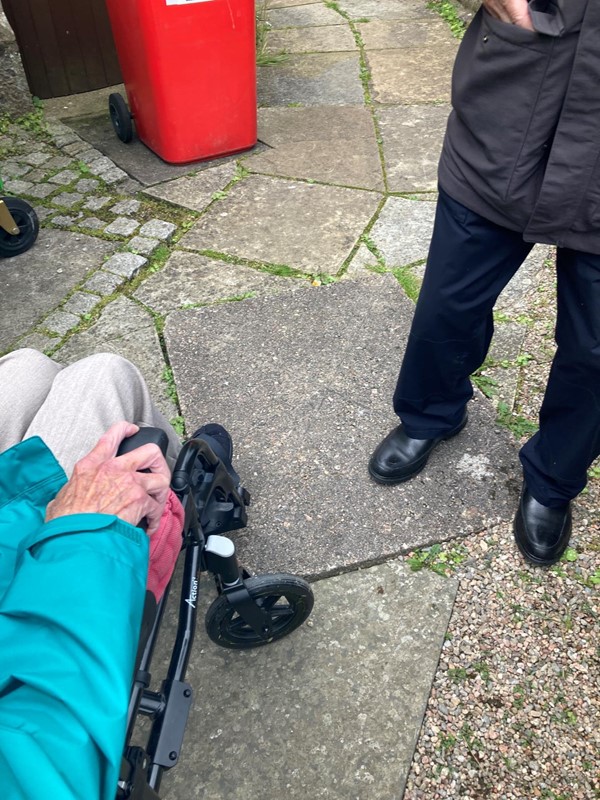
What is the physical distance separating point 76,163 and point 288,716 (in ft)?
11.9

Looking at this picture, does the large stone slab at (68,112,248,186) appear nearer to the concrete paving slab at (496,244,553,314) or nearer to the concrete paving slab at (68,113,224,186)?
the concrete paving slab at (68,113,224,186)

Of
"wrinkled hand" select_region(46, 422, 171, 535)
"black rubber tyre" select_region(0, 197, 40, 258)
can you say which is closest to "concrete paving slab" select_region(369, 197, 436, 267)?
"black rubber tyre" select_region(0, 197, 40, 258)

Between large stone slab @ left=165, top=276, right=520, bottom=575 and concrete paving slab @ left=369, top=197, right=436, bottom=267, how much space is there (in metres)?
0.27

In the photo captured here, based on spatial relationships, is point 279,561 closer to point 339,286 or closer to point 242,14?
point 339,286

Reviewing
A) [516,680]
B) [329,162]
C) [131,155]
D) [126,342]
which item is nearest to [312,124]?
[329,162]

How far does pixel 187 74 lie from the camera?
3811 mm

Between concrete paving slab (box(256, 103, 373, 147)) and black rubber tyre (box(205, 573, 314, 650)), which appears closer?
black rubber tyre (box(205, 573, 314, 650))

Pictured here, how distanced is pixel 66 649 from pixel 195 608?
24.0 inches

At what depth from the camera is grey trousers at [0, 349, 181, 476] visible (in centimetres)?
161

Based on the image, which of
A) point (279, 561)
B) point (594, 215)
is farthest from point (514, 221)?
point (279, 561)

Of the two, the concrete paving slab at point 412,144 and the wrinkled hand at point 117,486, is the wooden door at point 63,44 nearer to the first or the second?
the concrete paving slab at point 412,144

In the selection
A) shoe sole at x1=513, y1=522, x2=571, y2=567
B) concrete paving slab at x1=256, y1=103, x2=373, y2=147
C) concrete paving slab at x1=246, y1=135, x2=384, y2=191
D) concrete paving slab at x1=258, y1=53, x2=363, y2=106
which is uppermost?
concrete paving slab at x1=258, y1=53, x2=363, y2=106

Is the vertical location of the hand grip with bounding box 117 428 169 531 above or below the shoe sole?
above

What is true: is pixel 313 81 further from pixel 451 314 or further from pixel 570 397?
pixel 570 397
